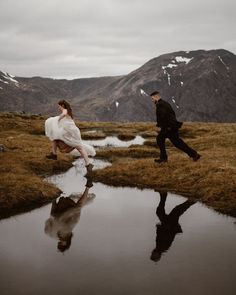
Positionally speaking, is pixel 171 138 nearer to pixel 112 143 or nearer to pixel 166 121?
pixel 166 121

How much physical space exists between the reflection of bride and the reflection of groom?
2154mm

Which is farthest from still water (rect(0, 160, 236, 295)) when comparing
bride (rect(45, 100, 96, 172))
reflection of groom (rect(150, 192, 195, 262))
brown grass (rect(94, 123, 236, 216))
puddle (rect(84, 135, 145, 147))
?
puddle (rect(84, 135, 145, 147))

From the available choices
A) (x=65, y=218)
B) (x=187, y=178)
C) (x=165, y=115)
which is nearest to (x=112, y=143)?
(x=165, y=115)

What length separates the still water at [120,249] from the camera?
7469mm

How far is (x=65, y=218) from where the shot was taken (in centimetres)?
1190

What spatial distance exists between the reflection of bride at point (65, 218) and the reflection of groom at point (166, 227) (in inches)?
84.8

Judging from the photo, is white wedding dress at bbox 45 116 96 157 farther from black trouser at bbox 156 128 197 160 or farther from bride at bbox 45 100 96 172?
black trouser at bbox 156 128 197 160

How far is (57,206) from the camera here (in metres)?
13.3

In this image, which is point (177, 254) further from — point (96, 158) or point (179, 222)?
point (96, 158)

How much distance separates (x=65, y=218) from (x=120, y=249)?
3.15m

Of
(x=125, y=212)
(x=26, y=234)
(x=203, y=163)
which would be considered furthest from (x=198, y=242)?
(x=203, y=163)

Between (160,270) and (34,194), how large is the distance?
7281 millimetres

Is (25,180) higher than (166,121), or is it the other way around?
(166,121)

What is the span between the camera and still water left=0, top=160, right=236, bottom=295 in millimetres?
7469
